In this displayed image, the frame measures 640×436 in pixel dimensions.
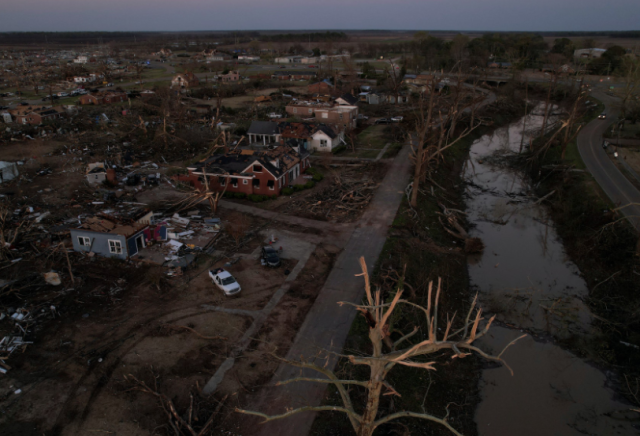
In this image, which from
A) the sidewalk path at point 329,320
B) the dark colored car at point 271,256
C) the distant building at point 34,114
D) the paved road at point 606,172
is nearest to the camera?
the sidewalk path at point 329,320

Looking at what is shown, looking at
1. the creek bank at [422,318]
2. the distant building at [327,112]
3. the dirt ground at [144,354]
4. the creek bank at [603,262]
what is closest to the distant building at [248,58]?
the distant building at [327,112]

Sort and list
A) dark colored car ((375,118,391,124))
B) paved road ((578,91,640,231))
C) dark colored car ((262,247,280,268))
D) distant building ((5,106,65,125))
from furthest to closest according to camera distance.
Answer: dark colored car ((375,118,391,124)) < distant building ((5,106,65,125)) < paved road ((578,91,640,231)) < dark colored car ((262,247,280,268))

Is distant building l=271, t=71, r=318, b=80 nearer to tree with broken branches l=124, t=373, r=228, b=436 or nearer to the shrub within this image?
the shrub

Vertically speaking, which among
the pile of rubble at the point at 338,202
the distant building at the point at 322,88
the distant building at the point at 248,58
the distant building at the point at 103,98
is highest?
the distant building at the point at 248,58

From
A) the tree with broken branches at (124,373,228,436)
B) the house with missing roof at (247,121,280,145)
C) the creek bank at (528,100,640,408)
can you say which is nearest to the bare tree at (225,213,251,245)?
the tree with broken branches at (124,373,228,436)

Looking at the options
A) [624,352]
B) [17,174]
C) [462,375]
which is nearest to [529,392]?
[462,375]

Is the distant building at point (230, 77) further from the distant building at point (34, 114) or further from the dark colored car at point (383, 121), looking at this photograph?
the dark colored car at point (383, 121)

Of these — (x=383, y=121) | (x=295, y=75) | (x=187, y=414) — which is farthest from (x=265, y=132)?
(x=295, y=75)
